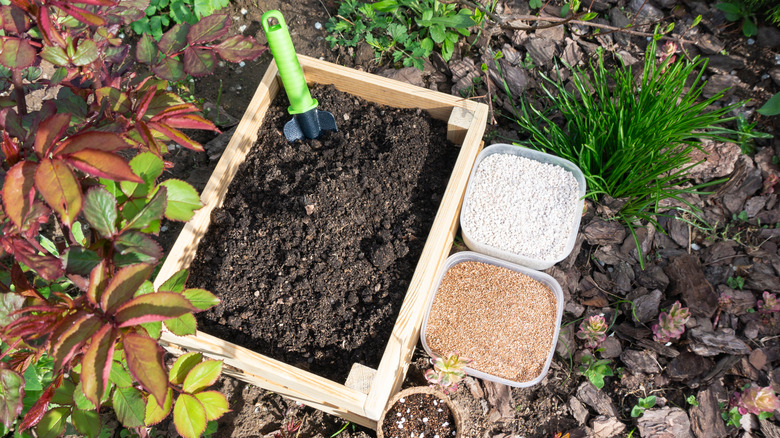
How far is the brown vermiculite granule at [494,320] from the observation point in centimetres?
200

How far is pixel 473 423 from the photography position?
6.67ft

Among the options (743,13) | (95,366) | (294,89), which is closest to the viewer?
(95,366)

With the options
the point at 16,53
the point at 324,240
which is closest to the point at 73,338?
the point at 16,53

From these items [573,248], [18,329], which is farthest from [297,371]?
[573,248]

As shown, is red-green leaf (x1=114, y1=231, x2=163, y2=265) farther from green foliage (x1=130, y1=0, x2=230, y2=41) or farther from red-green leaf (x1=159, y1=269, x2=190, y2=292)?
green foliage (x1=130, y1=0, x2=230, y2=41)

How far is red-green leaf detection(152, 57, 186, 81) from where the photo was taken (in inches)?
49.5

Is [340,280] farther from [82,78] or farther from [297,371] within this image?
[82,78]

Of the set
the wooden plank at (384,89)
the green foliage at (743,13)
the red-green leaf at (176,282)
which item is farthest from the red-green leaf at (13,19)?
the green foliage at (743,13)

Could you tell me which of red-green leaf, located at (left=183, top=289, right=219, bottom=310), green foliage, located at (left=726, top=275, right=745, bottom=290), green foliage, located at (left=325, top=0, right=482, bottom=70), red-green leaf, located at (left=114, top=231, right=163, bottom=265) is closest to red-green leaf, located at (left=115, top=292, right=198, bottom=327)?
red-green leaf, located at (left=114, top=231, right=163, bottom=265)

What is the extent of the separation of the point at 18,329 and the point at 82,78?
26.2 inches

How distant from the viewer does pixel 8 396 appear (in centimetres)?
107

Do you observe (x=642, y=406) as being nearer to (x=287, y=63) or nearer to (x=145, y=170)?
(x=287, y=63)

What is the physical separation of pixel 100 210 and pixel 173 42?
507 mm

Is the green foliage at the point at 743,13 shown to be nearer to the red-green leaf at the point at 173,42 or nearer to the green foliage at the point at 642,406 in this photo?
the green foliage at the point at 642,406
